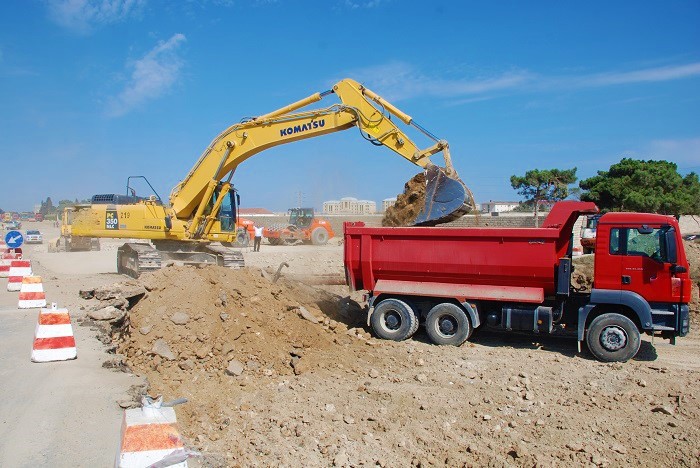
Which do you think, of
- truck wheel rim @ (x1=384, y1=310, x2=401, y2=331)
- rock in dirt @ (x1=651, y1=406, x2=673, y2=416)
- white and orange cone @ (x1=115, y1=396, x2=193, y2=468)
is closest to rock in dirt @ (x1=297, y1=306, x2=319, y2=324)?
truck wheel rim @ (x1=384, y1=310, x2=401, y2=331)

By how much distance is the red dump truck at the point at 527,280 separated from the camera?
8.53 meters

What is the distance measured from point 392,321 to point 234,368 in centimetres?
345

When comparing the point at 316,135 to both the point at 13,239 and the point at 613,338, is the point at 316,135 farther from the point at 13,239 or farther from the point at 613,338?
the point at 13,239

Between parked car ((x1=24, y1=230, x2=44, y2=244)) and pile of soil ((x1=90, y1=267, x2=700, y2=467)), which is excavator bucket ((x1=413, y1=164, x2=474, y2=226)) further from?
parked car ((x1=24, y1=230, x2=44, y2=244))

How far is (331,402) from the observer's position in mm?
6598

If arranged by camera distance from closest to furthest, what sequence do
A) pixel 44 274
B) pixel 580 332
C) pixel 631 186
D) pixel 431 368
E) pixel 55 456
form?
pixel 55 456
pixel 431 368
pixel 580 332
pixel 44 274
pixel 631 186

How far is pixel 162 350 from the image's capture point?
25.3 feet

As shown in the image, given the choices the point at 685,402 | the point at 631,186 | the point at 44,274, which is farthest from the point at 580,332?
the point at 631,186

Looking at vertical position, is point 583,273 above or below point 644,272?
below

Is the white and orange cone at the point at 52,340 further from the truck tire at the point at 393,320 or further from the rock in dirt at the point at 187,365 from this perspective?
the truck tire at the point at 393,320

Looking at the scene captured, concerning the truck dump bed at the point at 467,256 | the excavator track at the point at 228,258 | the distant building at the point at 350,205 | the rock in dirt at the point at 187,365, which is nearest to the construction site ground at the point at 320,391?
the rock in dirt at the point at 187,365

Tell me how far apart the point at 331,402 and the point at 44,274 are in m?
15.5

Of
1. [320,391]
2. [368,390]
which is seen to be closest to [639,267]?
[368,390]

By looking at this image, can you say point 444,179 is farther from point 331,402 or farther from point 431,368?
point 331,402
